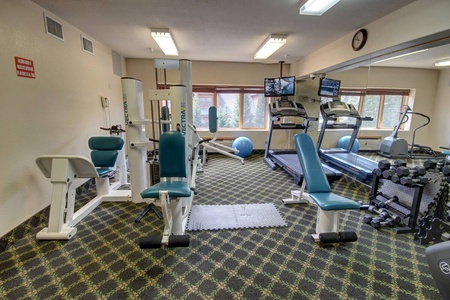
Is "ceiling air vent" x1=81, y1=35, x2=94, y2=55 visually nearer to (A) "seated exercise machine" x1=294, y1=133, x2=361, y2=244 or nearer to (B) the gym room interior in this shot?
(B) the gym room interior

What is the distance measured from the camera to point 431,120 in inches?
137

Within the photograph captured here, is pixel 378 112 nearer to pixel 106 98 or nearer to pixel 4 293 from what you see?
pixel 106 98

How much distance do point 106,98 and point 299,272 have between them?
14.7ft

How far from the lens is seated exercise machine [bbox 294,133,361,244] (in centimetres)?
219

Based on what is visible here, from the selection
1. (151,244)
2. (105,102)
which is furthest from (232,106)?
(151,244)

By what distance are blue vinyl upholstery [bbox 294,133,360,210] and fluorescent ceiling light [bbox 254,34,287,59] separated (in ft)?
6.56

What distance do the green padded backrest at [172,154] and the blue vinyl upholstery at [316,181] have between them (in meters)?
1.44

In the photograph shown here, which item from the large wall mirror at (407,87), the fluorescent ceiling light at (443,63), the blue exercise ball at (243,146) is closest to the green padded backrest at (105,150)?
the blue exercise ball at (243,146)

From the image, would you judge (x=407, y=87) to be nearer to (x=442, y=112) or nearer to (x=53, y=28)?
(x=442, y=112)

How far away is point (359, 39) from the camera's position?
11.0 feet

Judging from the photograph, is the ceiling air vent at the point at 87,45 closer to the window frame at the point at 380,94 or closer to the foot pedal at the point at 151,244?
the foot pedal at the point at 151,244

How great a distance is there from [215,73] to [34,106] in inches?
172

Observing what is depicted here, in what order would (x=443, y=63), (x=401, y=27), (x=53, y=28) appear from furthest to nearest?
(x=443, y=63)
(x=53, y=28)
(x=401, y=27)

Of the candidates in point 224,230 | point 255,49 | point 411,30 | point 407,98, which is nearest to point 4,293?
point 224,230
